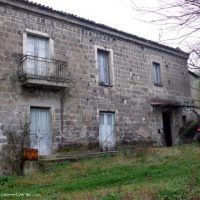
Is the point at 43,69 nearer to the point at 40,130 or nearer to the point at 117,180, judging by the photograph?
the point at 40,130

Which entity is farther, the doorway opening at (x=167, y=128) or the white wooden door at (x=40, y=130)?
the doorway opening at (x=167, y=128)

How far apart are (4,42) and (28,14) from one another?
1.65 m

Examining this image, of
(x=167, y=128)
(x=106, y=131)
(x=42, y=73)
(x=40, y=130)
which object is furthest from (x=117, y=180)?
(x=167, y=128)

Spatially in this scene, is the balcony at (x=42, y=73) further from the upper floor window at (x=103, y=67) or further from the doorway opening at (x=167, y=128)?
the doorway opening at (x=167, y=128)

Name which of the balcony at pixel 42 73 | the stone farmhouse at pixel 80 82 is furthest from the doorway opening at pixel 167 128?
the balcony at pixel 42 73

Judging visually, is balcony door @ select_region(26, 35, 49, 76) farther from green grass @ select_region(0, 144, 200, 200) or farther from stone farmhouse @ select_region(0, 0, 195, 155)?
green grass @ select_region(0, 144, 200, 200)

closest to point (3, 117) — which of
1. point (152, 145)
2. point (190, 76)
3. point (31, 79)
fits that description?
point (31, 79)

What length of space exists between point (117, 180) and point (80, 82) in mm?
6800

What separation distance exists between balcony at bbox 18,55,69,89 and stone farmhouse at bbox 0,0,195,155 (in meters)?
0.04

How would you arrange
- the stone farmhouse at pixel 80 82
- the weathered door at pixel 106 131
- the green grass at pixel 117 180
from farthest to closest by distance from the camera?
the weathered door at pixel 106 131 < the stone farmhouse at pixel 80 82 < the green grass at pixel 117 180

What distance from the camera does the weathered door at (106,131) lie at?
1543 cm

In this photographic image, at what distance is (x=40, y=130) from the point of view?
13.2 meters

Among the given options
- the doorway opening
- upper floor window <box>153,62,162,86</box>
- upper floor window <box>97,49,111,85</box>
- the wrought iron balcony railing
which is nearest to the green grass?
the wrought iron balcony railing

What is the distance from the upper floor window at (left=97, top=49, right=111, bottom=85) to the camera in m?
16.0
